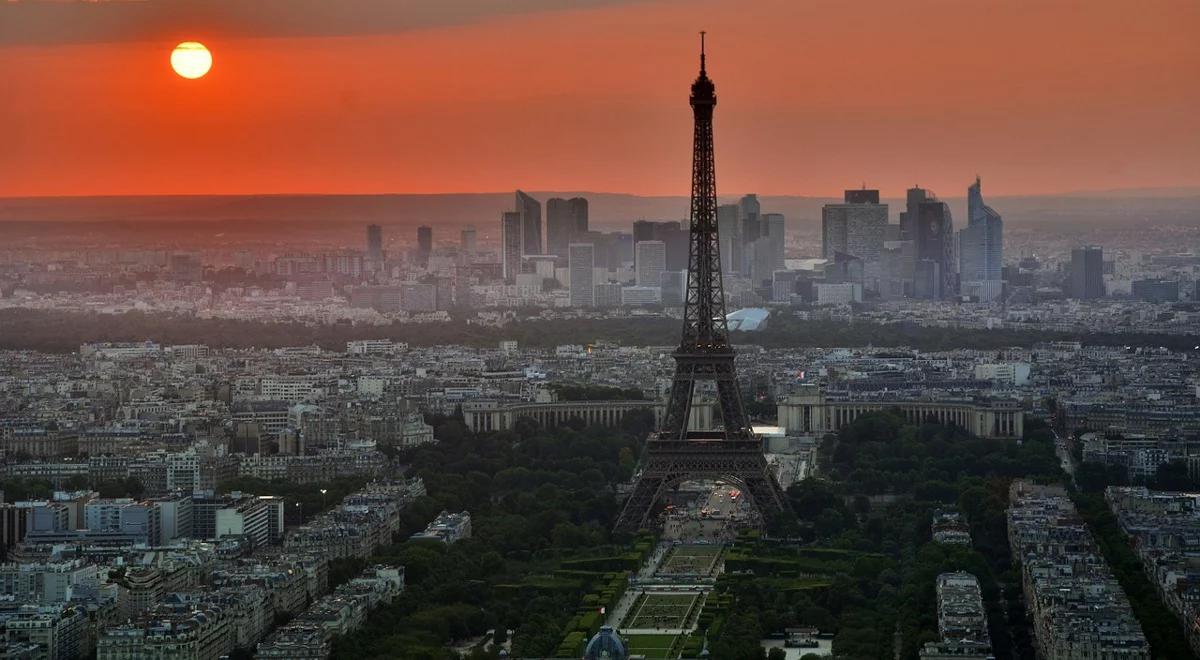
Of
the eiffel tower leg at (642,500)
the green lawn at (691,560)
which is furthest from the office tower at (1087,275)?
the green lawn at (691,560)

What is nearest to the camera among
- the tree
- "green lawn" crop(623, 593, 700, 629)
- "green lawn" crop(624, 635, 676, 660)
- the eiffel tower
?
"green lawn" crop(624, 635, 676, 660)

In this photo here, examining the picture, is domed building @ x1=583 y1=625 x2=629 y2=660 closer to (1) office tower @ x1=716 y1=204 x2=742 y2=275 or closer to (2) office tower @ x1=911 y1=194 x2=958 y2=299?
(2) office tower @ x1=911 y1=194 x2=958 y2=299

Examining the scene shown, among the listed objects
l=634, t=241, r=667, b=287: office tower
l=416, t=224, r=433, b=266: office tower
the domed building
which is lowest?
the domed building

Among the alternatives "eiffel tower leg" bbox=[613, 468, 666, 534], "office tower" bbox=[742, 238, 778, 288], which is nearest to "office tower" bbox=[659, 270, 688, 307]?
"office tower" bbox=[742, 238, 778, 288]

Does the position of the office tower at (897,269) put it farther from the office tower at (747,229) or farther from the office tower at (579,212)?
the office tower at (579,212)

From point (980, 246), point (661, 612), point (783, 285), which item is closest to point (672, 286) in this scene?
point (783, 285)

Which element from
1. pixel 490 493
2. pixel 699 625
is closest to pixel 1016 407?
pixel 490 493

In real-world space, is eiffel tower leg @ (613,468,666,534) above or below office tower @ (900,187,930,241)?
below
